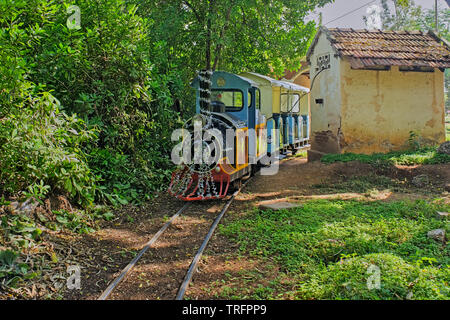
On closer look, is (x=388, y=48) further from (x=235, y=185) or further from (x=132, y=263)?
(x=132, y=263)

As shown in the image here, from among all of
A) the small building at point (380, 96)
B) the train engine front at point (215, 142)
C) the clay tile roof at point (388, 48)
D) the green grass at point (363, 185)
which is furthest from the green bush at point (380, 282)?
the clay tile roof at point (388, 48)

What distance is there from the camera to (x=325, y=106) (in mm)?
13805

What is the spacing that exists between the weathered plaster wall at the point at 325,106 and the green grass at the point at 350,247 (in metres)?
5.48

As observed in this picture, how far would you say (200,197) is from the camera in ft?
27.8

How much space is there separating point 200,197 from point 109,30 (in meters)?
3.98

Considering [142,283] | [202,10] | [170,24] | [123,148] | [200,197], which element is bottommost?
[142,283]

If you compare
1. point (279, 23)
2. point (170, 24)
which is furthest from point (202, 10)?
point (279, 23)

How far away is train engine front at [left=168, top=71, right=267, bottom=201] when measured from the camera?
858cm

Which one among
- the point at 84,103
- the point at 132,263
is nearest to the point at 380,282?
the point at 132,263

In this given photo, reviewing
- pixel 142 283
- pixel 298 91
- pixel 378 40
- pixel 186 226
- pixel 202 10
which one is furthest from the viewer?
pixel 298 91

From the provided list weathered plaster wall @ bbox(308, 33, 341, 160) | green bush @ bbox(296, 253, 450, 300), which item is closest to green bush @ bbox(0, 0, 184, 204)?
green bush @ bbox(296, 253, 450, 300)

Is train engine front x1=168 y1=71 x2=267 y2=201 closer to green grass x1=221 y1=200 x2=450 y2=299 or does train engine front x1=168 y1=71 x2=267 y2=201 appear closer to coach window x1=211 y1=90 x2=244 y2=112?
coach window x1=211 y1=90 x2=244 y2=112

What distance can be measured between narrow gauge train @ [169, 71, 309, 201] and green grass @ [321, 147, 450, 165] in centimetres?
215

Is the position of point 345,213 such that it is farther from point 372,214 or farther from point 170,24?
point 170,24
